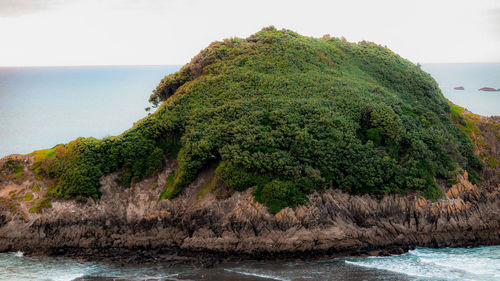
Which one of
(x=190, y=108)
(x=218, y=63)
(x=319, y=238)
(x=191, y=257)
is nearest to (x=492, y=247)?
(x=319, y=238)

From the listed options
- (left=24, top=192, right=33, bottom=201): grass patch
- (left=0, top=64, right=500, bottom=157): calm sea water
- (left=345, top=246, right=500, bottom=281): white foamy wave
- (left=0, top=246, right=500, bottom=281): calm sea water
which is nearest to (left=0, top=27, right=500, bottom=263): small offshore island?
(left=24, top=192, right=33, bottom=201): grass patch

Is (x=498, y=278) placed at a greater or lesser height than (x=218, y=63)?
lesser

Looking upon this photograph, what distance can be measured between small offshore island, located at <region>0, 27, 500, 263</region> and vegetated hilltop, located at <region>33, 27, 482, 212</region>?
0.45ft

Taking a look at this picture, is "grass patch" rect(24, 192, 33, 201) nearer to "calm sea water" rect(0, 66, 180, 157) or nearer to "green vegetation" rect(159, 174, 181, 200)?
"green vegetation" rect(159, 174, 181, 200)

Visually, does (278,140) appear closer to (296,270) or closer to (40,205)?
(296,270)

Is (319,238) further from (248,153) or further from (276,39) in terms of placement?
(276,39)

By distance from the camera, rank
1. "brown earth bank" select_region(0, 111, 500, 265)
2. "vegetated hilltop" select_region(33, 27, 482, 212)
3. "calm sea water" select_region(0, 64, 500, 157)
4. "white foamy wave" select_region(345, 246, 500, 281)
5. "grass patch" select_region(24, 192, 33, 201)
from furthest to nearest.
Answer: "calm sea water" select_region(0, 64, 500, 157) < "grass patch" select_region(24, 192, 33, 201) < "vegetated hilltop" select_region(33, 27, 482, 212) < "brown earth bank" select_region(0, 111, 500, 265) < "white foamy wave" select_region(345, 246, 500, 281)

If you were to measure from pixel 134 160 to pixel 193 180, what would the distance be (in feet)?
19.4

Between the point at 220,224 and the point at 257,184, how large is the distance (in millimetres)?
4411

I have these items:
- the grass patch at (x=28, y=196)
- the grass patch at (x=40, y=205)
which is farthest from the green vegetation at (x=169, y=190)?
the grass patch at (x=28, y=196)

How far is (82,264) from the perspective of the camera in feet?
86.8

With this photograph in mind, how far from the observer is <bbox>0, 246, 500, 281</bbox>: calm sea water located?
24.0 metres

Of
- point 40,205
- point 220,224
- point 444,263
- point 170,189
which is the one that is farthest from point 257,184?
point 40,205

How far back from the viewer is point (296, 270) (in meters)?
24.7
